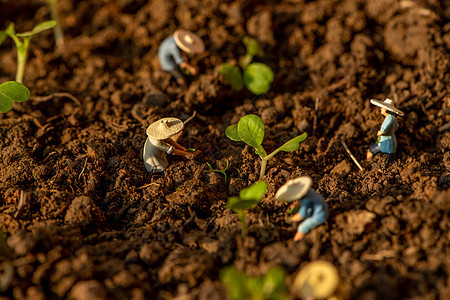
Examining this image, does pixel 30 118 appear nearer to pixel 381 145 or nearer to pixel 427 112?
pixel 381 145

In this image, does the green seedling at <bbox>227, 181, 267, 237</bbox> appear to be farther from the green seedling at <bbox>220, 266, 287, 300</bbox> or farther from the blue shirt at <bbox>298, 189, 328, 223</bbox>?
the green seedling at <bbox>220, 266, 287, 300</bbox>

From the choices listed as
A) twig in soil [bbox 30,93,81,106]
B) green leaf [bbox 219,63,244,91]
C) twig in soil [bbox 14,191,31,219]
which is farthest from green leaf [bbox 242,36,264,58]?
twig in soil [bbox 14,191,31,219]

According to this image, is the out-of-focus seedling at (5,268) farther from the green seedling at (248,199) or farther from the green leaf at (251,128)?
the green leaf at (251,128)

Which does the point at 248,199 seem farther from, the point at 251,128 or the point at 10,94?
the point at 10,94

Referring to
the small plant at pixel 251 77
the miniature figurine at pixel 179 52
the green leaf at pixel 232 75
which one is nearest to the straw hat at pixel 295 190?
the small plant at pixel 251 77

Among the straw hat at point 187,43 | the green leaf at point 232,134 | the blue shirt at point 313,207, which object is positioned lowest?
the blue shirt at point 313,207

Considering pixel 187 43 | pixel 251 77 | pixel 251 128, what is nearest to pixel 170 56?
pixel 187 43

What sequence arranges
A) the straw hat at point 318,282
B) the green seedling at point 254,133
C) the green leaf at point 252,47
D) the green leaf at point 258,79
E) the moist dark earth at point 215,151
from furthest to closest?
the green leaf at point 252,47, the green leaf at point 258,79, the green seedling at point 254,133, the moist dark earth at point 215,151, the straw hat at point 318,282

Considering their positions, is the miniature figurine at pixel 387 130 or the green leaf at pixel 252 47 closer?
the miniature figurine at pixel 387 130
